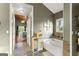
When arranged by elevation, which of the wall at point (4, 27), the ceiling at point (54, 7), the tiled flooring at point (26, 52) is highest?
the ceiling at point (54, 7)

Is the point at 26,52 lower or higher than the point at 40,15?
lower

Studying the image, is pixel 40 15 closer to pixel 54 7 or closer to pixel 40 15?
pixel 40 15

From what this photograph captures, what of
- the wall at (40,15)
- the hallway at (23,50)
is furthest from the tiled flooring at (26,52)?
the wall at (40,15)

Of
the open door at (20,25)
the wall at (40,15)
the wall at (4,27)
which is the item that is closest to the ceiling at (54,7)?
the wall at (40,15)

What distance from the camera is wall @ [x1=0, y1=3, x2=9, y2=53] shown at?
4.40 feet

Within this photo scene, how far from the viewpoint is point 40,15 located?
54.1 inches

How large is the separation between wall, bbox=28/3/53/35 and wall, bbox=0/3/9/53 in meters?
0.23

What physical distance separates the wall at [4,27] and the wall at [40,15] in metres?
0.23

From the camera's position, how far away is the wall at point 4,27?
1.34 m

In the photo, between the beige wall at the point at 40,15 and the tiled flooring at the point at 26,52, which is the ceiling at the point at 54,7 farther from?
the tiled flooring at the point at 26,52

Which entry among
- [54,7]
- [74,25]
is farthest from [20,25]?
[74,25]

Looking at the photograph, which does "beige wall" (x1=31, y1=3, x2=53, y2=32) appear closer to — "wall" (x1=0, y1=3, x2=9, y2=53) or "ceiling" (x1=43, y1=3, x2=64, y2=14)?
"ceiling" (x1=43, y1=3, x2=64, y2=14)

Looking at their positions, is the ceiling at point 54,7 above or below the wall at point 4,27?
above

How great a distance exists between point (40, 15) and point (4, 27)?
0.99ft
